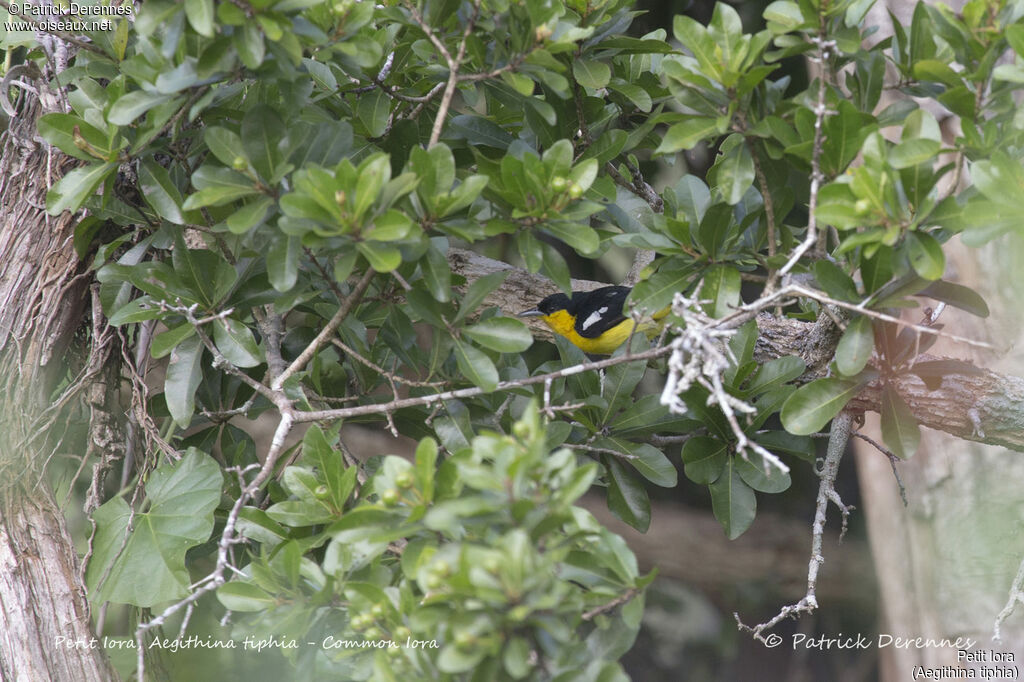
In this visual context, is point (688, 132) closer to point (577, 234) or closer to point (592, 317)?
point (577, 234)

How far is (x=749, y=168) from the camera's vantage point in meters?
2.01

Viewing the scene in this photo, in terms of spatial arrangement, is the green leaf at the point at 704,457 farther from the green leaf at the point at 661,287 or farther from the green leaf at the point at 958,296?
the green leaf at the point at 958,296

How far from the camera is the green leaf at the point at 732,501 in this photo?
2305 millimetres

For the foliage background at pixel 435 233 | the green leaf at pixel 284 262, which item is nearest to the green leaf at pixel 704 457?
the foliage background at pixel 435 233

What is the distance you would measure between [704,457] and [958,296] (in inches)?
29.0

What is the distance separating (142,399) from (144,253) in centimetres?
42

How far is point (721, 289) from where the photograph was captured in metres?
2.08

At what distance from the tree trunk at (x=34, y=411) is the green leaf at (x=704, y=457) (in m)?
1.68

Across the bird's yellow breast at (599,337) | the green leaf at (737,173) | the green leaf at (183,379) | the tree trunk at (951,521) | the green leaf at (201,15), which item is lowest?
the tree trunk at (951,521)

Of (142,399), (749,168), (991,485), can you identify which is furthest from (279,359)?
(991,485)

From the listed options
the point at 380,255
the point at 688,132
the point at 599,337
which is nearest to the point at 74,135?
the point at 380,255

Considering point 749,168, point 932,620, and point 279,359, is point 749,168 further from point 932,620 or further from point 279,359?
point 932,620

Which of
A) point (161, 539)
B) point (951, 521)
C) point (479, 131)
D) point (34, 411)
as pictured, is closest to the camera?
point (161, 539)

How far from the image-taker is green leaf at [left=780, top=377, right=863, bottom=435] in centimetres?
194
